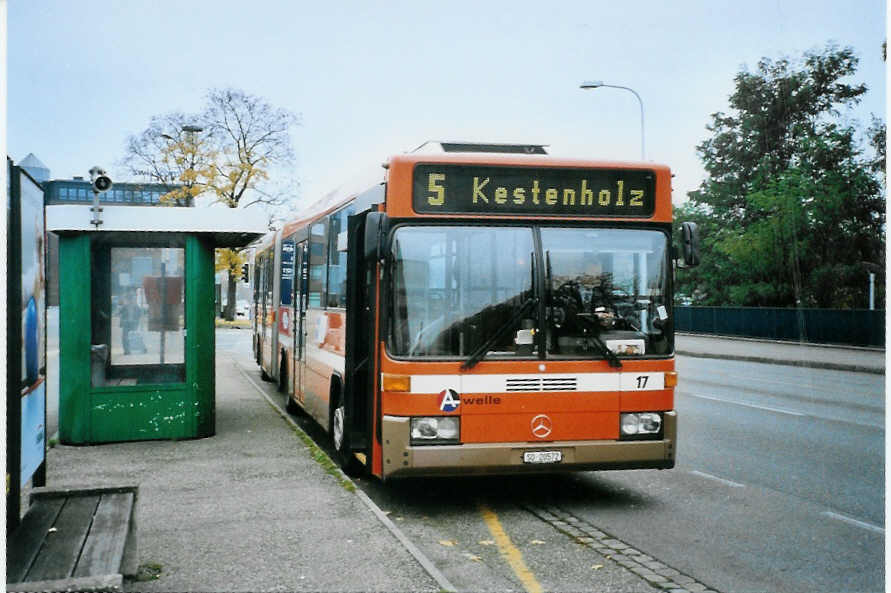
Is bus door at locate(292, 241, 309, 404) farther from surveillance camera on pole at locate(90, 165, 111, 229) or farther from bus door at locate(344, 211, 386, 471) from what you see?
bus door at locate(344, 211, 386, 471)

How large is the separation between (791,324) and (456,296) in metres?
32.6

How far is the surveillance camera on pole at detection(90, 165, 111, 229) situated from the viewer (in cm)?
1056

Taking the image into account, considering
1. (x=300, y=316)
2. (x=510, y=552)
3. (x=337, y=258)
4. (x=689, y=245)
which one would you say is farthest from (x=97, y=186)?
(x=510, y=552)

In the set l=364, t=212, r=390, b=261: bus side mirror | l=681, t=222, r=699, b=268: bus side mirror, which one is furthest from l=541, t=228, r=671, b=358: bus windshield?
l=364, t=212, r=390, b=261: bus side mirror

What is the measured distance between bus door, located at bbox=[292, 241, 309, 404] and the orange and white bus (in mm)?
4431

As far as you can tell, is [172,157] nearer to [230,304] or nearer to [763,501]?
[230,304]

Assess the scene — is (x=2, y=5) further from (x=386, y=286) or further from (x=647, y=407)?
(x=647, y=407)

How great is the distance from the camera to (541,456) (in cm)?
760

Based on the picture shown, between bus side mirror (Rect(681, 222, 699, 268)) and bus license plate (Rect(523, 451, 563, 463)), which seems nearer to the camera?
bus license plate (Rect(523, 451, 563, 463))

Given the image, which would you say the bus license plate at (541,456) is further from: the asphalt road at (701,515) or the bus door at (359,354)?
the bus door at (359,354)

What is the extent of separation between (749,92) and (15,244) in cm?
4615

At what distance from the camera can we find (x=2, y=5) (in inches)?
174

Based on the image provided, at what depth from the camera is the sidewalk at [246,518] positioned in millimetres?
5785

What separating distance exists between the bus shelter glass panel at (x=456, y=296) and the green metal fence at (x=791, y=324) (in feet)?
77.6
